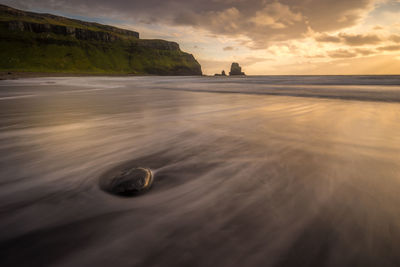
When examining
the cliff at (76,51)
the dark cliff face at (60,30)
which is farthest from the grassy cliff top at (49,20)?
the dark cliff face at (60,30)

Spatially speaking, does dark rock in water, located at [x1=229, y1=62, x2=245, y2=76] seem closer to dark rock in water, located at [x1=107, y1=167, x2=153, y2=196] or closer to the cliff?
the cliff

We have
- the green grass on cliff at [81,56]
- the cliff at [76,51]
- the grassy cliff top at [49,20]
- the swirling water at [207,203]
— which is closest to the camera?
the swirling water at [207,203]

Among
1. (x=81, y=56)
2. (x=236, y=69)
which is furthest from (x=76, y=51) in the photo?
(x=236, y=69)

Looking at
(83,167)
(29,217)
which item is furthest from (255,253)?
(83,167)

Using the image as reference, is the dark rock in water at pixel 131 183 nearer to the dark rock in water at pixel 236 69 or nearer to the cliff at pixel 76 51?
the cliff at pixel 76 51

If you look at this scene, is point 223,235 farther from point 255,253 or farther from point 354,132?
point 354,132

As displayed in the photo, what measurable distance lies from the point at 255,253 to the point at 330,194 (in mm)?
887

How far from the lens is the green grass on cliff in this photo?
86.9 metres

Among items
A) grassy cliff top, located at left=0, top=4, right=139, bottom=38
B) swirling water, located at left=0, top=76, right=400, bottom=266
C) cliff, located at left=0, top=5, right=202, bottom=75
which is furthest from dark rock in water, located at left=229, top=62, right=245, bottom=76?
swirling water, located at left=0, top=76, right=400, bottom=266

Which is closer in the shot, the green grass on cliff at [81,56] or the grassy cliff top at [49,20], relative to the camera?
the green grass on cliff at [81,56]

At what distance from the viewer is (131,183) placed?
1.55 m

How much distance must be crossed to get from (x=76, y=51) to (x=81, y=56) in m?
4.28

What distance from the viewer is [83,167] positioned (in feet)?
6.66

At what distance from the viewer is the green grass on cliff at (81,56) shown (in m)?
86.9
